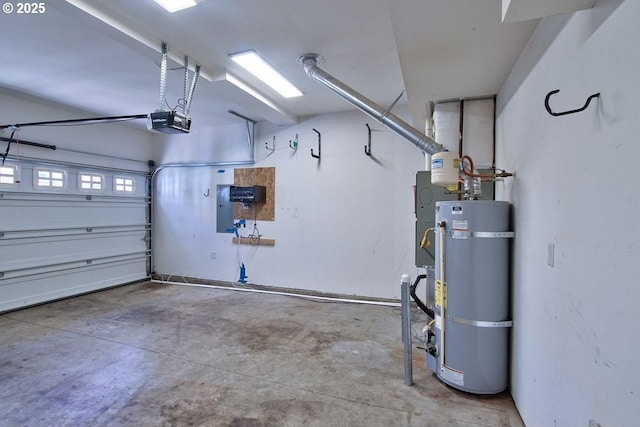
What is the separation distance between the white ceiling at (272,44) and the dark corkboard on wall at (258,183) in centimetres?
155

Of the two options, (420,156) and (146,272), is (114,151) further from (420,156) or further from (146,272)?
(420,156)

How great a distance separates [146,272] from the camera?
624 centimetres

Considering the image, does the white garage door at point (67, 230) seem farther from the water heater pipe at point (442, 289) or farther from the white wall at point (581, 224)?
the white wall at point (581, 224)

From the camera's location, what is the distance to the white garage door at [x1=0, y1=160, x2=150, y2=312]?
14.1 feet

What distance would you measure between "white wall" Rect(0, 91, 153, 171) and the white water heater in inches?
220

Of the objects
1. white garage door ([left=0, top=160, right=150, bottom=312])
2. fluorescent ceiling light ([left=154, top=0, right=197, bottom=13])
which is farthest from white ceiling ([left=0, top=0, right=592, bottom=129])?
white garage door ([left=0, top=160, right=150, bottom=312])

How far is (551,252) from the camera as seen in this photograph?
1.59 meters

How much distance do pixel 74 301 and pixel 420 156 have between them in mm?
5594

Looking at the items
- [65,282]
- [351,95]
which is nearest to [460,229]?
[351,95]

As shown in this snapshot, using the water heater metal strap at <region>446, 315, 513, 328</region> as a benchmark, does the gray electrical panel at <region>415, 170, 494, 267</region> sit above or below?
above

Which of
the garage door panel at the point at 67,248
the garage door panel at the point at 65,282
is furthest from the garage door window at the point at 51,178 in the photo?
the garage door panel at the point at 65,282

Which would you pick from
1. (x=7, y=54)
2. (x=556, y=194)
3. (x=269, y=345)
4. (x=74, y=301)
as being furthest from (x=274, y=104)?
(x=74, y=301)

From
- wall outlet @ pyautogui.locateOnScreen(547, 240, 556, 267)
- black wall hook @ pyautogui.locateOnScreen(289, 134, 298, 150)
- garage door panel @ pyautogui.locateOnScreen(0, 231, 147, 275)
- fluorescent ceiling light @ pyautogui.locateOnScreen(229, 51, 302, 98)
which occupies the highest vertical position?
fluorescent ceiling light @ pyautogui.locateOnScreen(229, 51, 302, 98)

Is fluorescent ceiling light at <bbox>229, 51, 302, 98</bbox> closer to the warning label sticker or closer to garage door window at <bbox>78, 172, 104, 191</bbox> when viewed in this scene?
the warning label sticker
